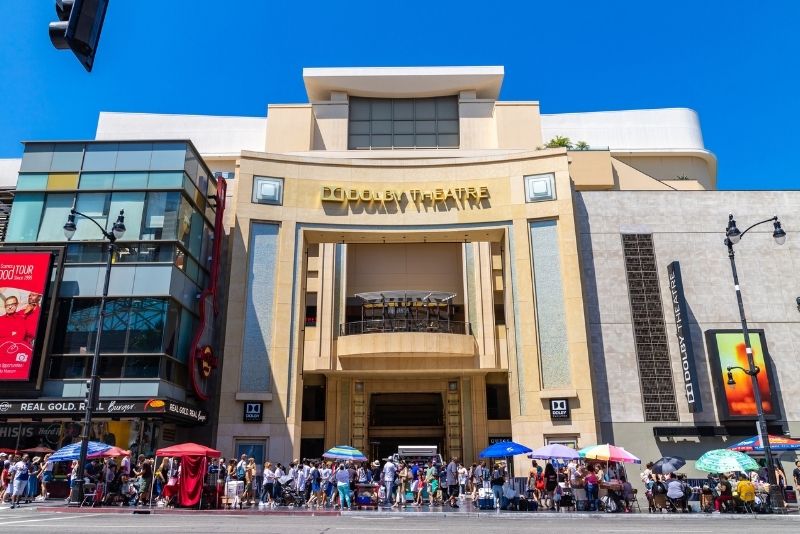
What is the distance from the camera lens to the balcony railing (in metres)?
35.1

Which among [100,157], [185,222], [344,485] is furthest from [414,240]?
[100,157]

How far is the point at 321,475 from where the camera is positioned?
81.0ft

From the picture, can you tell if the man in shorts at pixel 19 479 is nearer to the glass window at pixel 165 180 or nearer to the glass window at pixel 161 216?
the glass window at pixel 161 216

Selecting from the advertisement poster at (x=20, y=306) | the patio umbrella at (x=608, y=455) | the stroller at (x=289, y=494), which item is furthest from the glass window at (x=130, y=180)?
the patio umbrella at (x=608, y=455)

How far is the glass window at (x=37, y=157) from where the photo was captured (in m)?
30.0

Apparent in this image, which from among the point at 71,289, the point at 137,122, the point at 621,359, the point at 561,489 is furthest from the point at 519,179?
the point at 137,122

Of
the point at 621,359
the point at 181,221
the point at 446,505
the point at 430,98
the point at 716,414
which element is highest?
the point at 430,98

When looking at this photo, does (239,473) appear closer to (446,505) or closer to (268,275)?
(446,505)

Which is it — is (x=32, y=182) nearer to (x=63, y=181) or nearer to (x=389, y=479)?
(x=63, y=181)

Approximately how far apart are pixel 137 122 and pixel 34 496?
38.4 meters

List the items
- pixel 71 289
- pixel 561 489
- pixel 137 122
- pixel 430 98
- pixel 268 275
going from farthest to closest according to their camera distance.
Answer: pixel 137 122
pixel 430 98
pixel 268 275
pixel 71 289
pixel 561 489

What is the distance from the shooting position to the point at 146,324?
27891 mm

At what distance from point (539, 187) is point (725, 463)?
1680cm

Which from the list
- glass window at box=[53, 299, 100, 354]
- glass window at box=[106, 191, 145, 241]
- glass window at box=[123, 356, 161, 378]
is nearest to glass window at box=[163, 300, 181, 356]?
glass window at box=[123, 356, 161, 378]
